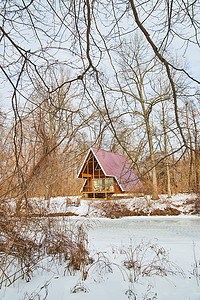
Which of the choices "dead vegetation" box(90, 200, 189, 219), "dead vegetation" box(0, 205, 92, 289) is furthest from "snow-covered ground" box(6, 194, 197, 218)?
"dead vegetation" box(0, 205, 92, 289)

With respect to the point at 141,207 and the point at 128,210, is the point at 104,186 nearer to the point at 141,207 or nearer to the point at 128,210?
the point at 128,210

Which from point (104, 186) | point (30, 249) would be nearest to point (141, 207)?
point (104, 186)

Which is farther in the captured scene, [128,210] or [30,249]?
[128,210]

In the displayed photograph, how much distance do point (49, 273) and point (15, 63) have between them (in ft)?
10.1

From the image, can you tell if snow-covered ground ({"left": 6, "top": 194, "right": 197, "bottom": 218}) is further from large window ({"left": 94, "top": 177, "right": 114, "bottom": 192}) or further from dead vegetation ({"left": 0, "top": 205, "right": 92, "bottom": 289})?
dead vegetation ({"left": 0, "top": 205, "right": 92, "bottom": 289})

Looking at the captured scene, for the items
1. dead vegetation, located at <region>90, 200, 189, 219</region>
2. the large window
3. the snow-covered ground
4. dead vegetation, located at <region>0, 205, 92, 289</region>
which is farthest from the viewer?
the large window

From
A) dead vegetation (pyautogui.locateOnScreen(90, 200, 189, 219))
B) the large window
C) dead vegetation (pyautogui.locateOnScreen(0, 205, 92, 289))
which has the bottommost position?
dead vegetation (pyautogui.locateOnScreen(90, 200, 189, 219))

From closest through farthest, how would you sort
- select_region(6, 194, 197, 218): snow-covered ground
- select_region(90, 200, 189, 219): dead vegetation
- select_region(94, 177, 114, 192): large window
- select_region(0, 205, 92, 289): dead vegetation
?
1. select_region(0, 205, 92, 289): dead vegetation
2. select_region(90, 200, 189, 219): dead vegetation
3. select_region(6, 194, 197, 218): snow-covered ground
4. select_region(94, 177, 114, 192): large window

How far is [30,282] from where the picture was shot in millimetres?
3102

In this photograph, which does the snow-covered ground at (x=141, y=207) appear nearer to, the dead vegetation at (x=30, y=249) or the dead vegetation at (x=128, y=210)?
the dead vegetation at (x=128, y=210)

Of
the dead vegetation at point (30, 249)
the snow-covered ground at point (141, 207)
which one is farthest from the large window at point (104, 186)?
the dead vegetation at point (30, 249)

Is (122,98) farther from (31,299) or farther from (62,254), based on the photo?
(62,254)

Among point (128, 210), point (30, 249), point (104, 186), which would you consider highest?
point (104, 186)

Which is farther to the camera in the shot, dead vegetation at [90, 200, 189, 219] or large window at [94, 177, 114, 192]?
large window at [94, 177, 114, 192]
